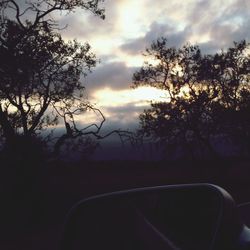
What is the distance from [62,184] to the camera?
33812mm

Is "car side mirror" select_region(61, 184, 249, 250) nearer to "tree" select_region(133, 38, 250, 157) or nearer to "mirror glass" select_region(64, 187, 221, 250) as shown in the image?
"mirror glass" select_region(64, 187, 221, 250)

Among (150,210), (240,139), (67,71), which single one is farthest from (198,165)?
(150,210)

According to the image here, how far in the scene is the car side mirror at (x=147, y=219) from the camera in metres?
3.03

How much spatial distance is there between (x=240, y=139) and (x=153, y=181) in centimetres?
774

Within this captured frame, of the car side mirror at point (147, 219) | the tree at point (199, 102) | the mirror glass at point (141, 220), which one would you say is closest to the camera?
the car side mirror at point (147, 219)

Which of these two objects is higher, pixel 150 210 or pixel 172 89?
pixel 172 89

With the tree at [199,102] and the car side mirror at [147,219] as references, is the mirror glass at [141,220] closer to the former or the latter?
the car side mirror at [147,219]

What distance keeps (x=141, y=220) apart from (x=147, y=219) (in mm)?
68

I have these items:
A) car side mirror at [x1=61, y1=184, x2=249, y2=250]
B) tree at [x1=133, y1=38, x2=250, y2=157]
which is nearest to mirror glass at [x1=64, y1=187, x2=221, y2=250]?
car side mirror at [x1=61, y1=184, x2=249, y2=250]

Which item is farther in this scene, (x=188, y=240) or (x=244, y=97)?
(x=244, y=97)

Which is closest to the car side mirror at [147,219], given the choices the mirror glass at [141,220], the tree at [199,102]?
the mirror glass at [141,220]

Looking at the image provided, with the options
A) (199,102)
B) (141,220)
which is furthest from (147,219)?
(199,102)

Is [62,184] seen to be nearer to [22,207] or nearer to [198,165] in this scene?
[22,207]

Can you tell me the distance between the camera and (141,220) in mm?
3766
